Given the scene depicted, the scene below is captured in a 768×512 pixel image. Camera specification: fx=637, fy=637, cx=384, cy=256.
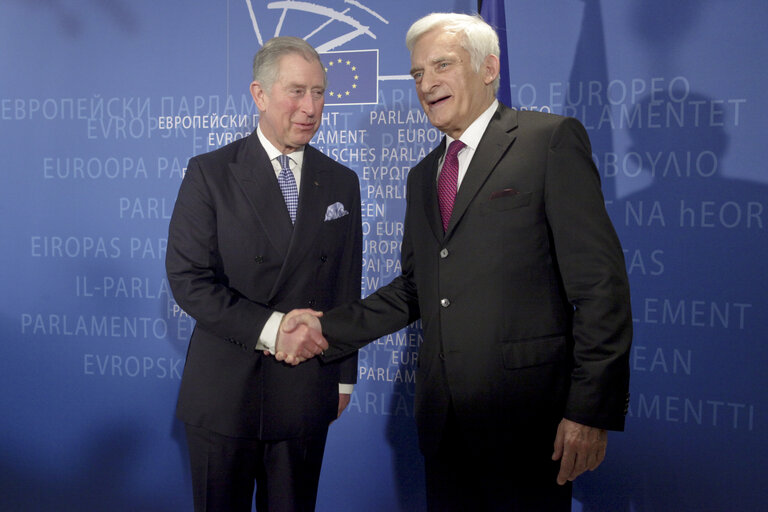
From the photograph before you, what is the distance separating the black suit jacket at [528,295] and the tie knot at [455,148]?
0.10 metres

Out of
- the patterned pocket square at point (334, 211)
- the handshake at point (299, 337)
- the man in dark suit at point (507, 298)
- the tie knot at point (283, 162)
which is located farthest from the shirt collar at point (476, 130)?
the handshake at point (299, 337)

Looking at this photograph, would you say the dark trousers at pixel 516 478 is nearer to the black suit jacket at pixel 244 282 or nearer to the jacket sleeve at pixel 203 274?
the black suit jacket at pixel 244 282

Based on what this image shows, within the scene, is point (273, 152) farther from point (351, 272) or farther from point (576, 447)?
point (576, 447)

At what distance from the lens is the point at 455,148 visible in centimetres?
182

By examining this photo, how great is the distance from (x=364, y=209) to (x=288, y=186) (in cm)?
97

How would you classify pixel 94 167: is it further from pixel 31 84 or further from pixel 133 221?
pixel 31 84

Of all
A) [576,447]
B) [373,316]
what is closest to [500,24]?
[373,316]

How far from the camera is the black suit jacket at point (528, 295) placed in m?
1.50

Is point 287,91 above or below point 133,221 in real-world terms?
above

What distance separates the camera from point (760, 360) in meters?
2.51

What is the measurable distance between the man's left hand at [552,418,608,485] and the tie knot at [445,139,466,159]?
78 cm

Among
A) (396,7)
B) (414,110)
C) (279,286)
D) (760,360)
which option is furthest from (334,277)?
(760,360)

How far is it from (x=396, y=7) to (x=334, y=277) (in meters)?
1.45

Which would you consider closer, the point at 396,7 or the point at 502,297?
the point at 502,297
